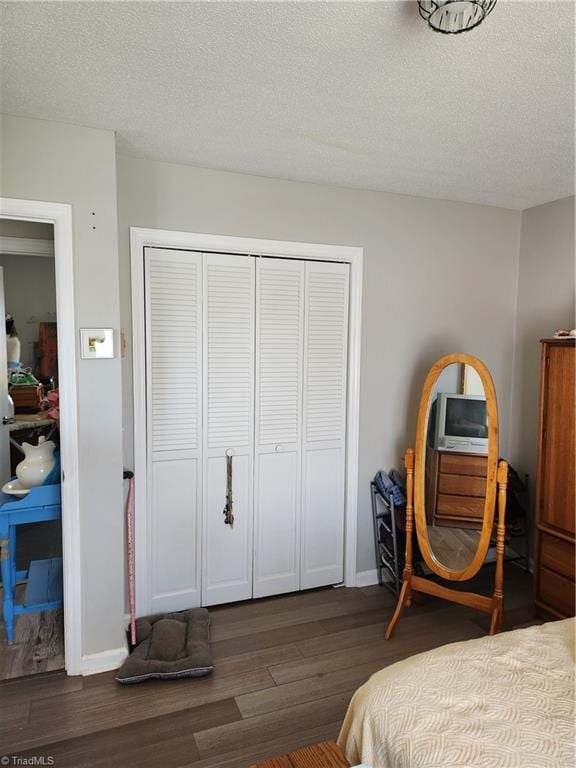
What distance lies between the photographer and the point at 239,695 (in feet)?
7.21

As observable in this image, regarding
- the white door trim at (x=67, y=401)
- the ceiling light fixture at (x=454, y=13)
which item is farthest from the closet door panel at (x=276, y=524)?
the ceiling light fixture at (x=454, y=13)

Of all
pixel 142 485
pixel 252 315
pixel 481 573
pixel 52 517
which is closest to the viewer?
pixel 52 517

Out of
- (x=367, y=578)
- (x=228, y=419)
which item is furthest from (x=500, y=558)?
(x=228, y=419)

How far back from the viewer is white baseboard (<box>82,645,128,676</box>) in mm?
2318

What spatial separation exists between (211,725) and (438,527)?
1.52 metres

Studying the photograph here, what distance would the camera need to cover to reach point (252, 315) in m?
2.87

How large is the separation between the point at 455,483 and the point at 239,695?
1.58 m

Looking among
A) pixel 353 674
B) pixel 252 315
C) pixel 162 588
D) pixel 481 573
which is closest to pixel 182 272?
pixel 252 315

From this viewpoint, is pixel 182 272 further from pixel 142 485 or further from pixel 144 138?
pixel 142 485


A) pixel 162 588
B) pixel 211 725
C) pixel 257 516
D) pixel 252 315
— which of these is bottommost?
pixel 211 725

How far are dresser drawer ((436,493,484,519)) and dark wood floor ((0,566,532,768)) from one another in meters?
0.65

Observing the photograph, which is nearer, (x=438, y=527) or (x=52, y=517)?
(x=52, y=517)

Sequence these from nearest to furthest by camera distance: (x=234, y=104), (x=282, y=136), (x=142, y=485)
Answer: (x=234, y=104) < (x=282, y=136) < (x=142, y=485)

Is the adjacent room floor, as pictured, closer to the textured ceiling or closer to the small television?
the small television
